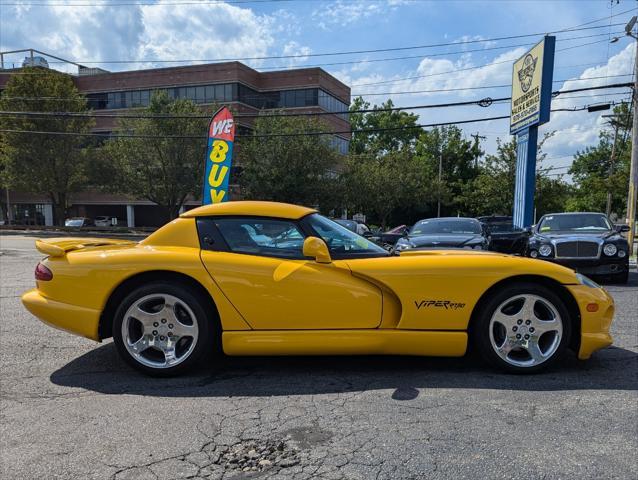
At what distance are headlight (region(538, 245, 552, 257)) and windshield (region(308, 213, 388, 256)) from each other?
6495 millimetres

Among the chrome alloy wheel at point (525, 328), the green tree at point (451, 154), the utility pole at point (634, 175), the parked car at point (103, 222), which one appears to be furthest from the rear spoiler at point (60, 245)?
the green tree at point (451, 154)

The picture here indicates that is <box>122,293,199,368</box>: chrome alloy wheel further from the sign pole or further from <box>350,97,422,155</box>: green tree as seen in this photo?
<box>350,97,422,155</box>: green tree

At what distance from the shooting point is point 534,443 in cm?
264

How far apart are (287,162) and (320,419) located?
2792cm

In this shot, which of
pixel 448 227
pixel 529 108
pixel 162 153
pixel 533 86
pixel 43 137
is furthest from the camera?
pixel 43 137

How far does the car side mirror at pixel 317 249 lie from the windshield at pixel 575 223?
8.39 metres

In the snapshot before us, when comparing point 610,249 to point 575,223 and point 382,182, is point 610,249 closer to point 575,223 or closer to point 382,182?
point 575,223

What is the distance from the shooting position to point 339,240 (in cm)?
395

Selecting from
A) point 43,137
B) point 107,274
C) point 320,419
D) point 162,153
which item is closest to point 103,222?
point 43,137

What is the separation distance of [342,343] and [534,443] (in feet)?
4.74

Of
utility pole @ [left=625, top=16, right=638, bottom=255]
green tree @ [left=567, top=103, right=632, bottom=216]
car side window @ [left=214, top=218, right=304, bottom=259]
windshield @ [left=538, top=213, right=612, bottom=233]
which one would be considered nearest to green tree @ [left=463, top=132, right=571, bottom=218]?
green tree @ [left=567, top=103, right=632, bottom=216]

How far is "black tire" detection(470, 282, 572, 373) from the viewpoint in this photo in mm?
3637

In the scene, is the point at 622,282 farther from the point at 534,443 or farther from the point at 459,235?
the point at 534,443

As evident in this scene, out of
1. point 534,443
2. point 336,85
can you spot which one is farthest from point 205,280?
point 336,85
